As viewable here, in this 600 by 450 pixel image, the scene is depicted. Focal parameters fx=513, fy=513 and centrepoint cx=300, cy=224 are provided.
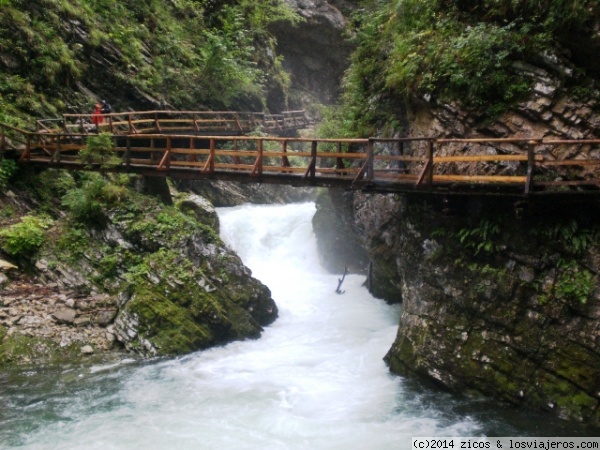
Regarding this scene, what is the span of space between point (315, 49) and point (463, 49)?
89.6 ft

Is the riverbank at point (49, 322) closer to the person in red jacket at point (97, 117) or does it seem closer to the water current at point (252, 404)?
the water current at point (252, 404)

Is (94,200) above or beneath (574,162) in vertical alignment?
beneath

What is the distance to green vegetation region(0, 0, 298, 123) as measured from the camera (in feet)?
57.6

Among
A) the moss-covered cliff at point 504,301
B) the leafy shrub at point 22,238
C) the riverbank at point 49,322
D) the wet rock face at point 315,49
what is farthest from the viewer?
the wet rock face at point 315,49

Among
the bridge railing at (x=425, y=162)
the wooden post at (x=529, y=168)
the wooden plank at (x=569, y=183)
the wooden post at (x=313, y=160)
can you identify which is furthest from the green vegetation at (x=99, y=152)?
the wooden plank at (x=569, y=183)

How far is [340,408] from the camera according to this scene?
10781 mm

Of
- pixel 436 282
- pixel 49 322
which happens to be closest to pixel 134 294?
pixel 49 322

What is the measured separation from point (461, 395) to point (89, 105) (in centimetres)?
1647

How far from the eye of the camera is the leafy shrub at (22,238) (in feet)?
43.3

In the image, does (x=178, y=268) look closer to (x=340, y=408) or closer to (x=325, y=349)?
(x=325, y=349)

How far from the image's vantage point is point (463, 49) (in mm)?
11609

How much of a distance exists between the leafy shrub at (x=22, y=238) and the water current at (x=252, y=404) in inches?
137

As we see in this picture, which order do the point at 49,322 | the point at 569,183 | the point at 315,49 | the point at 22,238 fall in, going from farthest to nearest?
the point at 315,49 < the point at 22,238 < the point at 49,322 < the point at 569,183

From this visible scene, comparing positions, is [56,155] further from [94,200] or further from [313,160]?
[313,160]
